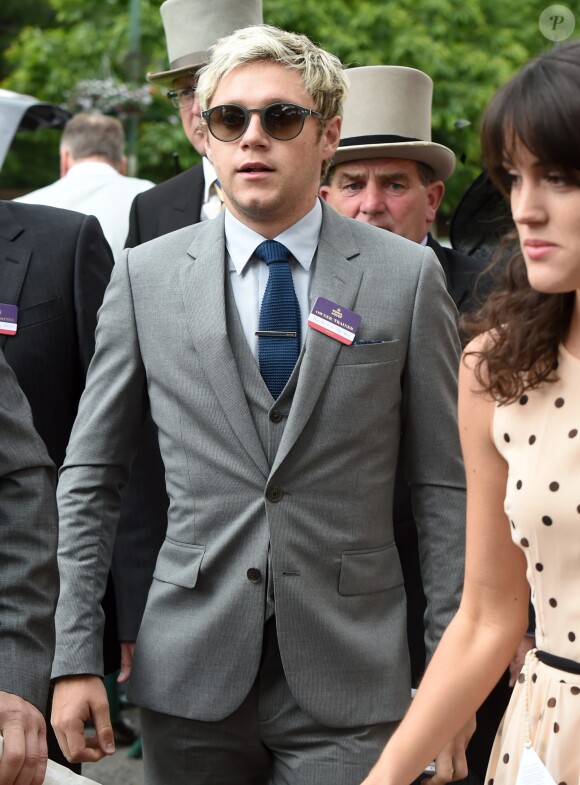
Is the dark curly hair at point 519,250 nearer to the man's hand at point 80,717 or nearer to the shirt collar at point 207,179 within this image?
the man's hand at point 80,717

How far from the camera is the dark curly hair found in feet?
7.63

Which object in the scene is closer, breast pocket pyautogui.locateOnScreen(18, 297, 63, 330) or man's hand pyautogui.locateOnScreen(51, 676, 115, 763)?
man's hand pyautogui.locateOnScreen(51, 676, 115, 763)

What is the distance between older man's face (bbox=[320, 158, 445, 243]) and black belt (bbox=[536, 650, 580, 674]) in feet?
8.36

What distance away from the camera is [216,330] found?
3.49 meters

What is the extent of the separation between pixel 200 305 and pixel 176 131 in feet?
55.3

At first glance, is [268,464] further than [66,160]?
No

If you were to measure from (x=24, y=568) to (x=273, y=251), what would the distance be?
1.12 m

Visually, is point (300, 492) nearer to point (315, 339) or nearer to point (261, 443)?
point (261, 443)

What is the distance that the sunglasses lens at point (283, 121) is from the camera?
3600 mm

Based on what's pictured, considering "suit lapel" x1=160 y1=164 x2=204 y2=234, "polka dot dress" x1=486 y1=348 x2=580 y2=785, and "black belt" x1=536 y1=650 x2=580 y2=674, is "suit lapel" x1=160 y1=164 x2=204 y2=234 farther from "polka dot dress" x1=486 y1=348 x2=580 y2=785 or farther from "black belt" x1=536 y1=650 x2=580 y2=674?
"black belt" x1=536 y1=650 x2=580 y2=674

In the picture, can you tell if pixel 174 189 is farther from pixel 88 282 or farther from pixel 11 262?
pixel 11 262

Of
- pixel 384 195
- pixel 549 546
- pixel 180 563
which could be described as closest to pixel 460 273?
pixel 384 195

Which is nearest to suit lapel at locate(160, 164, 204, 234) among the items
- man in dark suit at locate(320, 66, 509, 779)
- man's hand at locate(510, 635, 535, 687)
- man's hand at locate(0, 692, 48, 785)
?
man in dark suit at locate(320, 66, 509, 779)

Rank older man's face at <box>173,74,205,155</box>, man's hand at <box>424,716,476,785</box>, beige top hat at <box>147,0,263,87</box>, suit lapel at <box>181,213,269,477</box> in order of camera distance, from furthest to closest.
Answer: beige top hat at <box>147,0,263,87</box>
older man's face at <box>173,74,205,155</box>
suit lapel at <box>181,213,269,477</box>
man's hand at <box>424,716,476,785</box>
